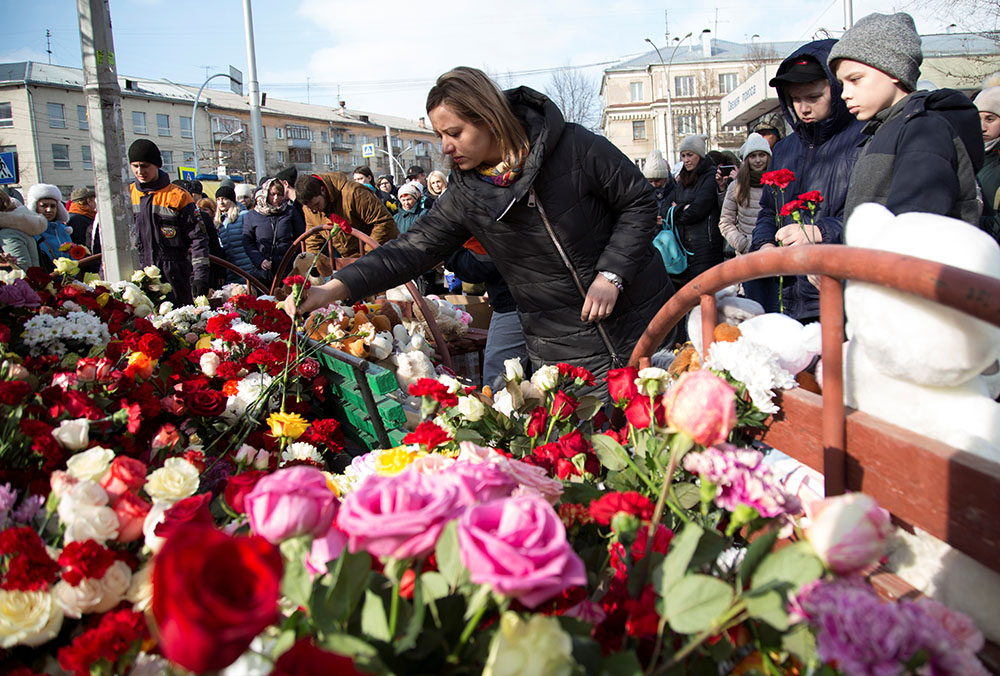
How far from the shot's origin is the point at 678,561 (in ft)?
2.01

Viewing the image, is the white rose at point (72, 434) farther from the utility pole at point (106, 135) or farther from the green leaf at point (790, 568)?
the utility pole at point (106, 135)

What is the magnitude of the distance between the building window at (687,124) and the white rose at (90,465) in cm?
4705

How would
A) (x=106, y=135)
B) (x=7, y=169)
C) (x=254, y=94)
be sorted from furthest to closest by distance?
1. (x=254, y=94)
2. (x=7, y=169)
3. (x=106, y=135)

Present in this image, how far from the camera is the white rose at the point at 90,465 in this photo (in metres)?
0.95

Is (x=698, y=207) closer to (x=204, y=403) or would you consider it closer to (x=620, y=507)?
(x=204, y=403)

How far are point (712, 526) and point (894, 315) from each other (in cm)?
35

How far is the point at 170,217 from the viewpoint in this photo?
4.33 m

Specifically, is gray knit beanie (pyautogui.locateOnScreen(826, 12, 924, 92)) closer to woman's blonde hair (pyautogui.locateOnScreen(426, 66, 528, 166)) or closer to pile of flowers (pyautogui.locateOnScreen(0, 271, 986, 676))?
woman's blonde hair (pyautogui.locateOnScreen(426, 66, 528, 166))

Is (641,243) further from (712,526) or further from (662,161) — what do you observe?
(662,161)

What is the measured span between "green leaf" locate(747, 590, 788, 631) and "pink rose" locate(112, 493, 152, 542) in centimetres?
81

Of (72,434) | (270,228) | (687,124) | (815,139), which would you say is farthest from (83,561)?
(687,124)

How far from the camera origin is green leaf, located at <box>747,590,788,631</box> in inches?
20.8

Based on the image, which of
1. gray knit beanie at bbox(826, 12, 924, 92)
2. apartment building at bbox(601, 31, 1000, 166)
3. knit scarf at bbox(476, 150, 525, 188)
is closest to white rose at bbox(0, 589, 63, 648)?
knit scarf at bbox(476, 150, 525, 188)

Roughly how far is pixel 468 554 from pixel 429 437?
1.68 feet
